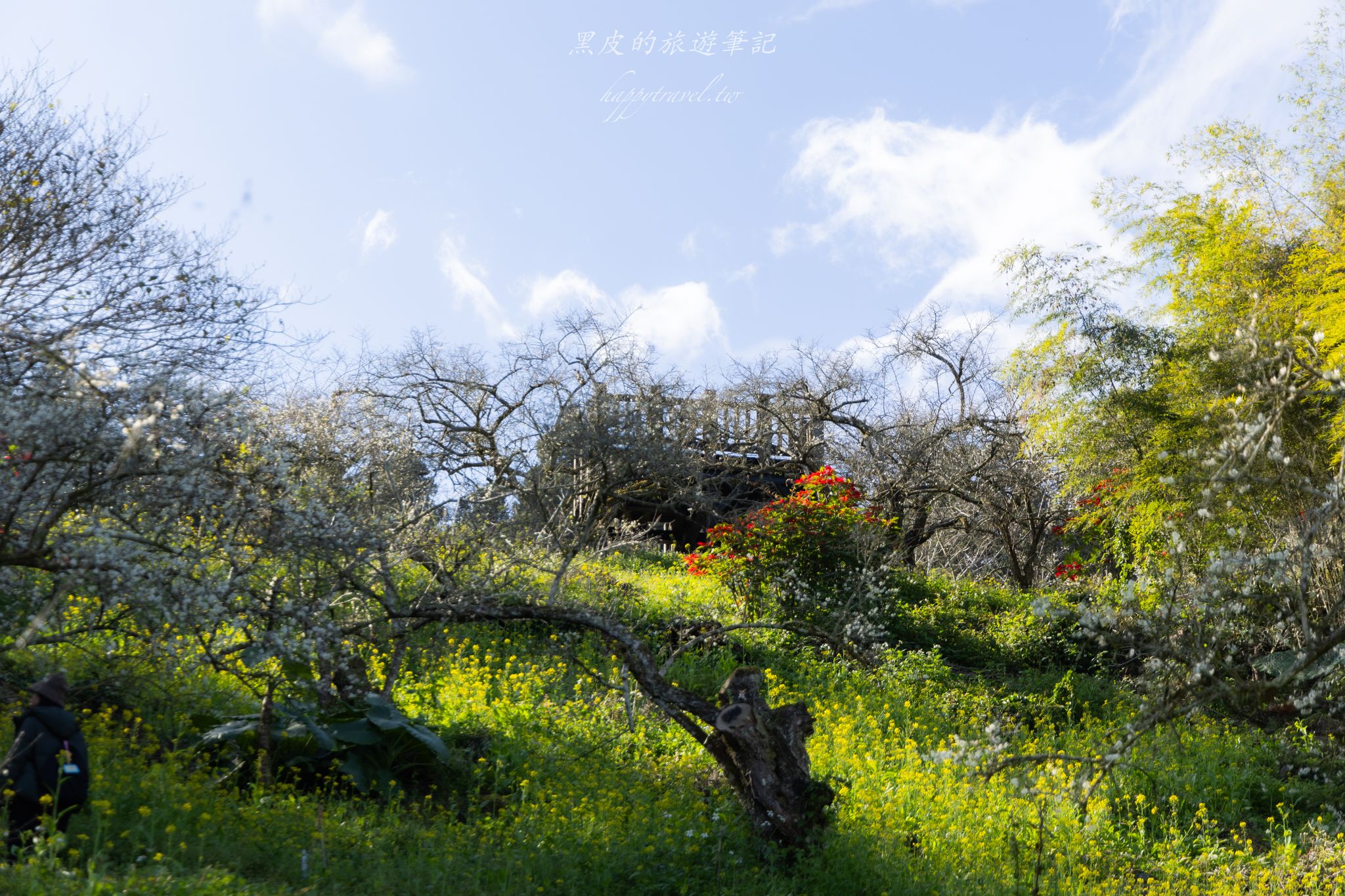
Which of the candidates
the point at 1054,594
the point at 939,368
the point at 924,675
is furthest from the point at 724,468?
the point at 924,675

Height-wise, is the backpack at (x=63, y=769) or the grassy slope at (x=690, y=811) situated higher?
the backpack at (x=63, y=769)

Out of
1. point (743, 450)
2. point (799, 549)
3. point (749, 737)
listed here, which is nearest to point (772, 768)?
point (749, 737)

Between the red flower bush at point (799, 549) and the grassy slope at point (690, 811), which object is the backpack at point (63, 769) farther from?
the red flower bush at point (799, 549)

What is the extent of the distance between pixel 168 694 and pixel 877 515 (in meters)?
8.87

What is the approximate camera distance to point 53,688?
14.2ft

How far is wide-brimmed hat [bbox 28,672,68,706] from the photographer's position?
169 inches

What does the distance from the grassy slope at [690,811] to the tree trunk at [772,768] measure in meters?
0.15

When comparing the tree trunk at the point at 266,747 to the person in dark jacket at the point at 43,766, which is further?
the tree trunk at the point at 266,747

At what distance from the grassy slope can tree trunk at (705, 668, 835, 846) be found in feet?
0.48

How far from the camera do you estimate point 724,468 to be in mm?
17516

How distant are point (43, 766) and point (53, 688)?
13.4 inches

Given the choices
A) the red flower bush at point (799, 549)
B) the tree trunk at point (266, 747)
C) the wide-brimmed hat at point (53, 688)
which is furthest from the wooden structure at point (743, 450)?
the wide-brimmed hat at point (53, 688)

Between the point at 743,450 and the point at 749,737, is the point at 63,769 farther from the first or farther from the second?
the point at 743,450

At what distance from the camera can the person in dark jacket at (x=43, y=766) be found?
4.15 m
